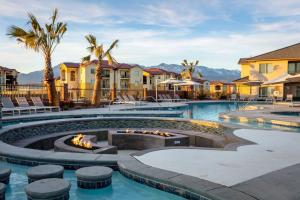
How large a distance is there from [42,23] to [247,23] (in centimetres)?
2062

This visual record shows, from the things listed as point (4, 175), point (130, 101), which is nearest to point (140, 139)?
point (4, 175)

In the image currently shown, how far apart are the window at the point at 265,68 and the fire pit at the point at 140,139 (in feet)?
98.9

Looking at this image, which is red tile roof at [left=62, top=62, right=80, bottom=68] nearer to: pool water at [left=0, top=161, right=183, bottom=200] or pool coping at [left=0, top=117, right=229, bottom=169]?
pool coping at [left=0, top=117, right=229, bottom=169]

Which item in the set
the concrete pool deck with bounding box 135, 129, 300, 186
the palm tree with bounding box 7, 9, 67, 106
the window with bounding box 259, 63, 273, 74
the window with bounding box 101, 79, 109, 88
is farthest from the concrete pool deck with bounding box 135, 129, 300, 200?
the window with bounding box 101, 79, 109, 88

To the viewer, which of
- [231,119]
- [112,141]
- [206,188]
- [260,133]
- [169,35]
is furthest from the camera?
[169,35]

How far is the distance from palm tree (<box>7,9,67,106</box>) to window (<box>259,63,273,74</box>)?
25996 millimetres

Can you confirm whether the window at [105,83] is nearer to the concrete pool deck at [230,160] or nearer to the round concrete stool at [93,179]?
the concrete pool deck at [230,160]

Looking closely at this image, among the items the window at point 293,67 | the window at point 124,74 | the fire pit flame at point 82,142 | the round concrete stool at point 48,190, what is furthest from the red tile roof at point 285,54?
the round concrete stool at point 48,190

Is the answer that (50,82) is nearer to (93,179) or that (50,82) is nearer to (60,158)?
(60,158)

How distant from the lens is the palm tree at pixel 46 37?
19.3 meters

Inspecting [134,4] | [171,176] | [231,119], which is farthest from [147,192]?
[134,4]

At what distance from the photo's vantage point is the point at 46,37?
19.9m

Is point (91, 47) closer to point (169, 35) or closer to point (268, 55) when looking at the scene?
point (169, 35)

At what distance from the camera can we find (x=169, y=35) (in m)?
29.8
